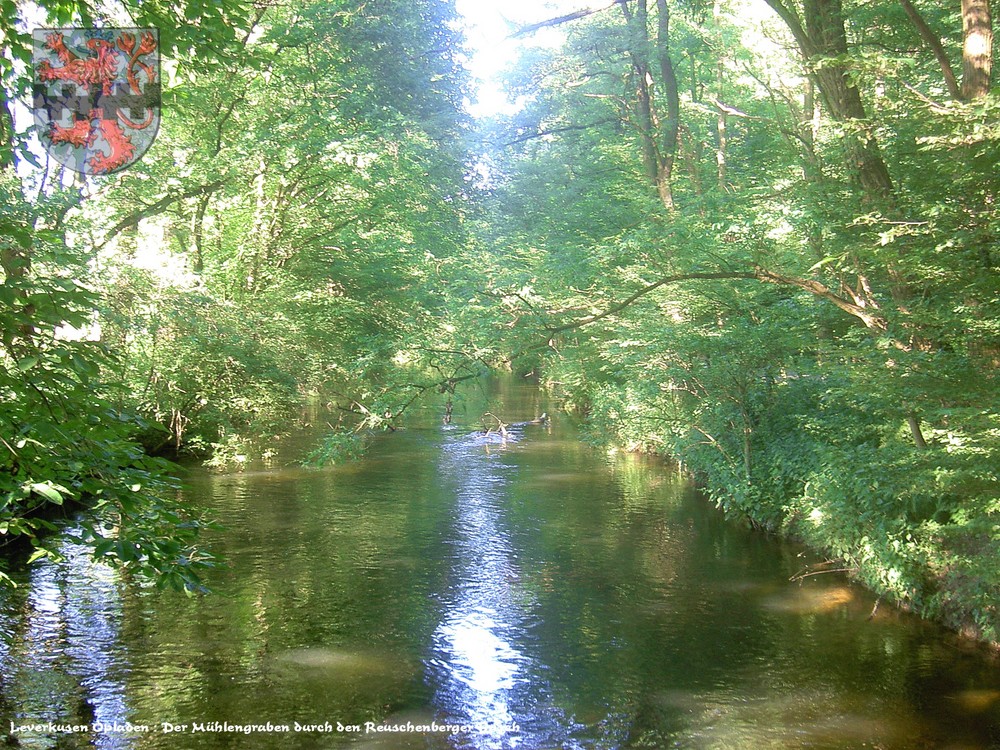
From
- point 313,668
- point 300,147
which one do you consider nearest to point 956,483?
point 313,668

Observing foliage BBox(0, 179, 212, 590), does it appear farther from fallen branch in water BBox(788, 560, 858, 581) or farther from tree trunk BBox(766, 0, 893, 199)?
fallen branch in water BBox(788, 560, 858, 581)

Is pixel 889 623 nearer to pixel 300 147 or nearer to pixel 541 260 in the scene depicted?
pixel 541 260

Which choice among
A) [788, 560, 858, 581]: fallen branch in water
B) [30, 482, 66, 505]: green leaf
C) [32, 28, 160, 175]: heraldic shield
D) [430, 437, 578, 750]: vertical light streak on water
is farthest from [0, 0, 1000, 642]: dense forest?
[430, 437, 578, 750]: vertical light streak on water

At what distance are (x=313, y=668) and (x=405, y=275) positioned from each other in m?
11.6

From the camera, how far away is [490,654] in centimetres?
908

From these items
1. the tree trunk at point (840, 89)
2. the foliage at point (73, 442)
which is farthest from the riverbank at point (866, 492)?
the foliage at point (73, 442)

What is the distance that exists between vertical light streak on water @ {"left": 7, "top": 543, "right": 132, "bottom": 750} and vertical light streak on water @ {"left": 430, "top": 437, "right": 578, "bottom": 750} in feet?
10.1

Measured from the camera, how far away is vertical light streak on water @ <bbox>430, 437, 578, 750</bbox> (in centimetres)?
741

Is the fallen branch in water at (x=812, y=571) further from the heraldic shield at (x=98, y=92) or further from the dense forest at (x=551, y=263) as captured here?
the heraldic shield at (x=98, y=92)

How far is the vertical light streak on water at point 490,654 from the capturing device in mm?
7410

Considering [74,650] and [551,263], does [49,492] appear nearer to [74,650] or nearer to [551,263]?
[74,650]

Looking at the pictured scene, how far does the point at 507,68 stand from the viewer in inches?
719

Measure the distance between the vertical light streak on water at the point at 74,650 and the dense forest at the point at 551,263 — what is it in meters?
1.26

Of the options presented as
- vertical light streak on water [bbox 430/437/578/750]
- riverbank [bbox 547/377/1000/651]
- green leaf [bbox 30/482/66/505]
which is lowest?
vertical light streak on water [bbox 430/437/578/750]
